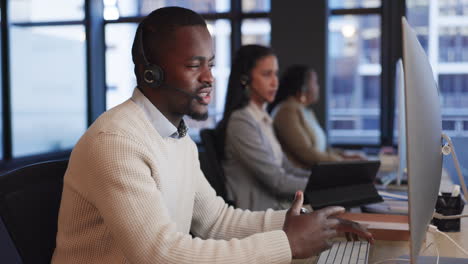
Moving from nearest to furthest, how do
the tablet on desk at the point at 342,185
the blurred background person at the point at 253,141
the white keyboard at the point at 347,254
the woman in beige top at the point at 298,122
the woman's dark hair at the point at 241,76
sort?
the white keyboard at the point at 347,254 → the tablet on desk at the point at 342,185 → the blurred background person at the point at 253,141 → the woman's dark hair at the point at 241,76 → the woman in beige top at the point at 298,122

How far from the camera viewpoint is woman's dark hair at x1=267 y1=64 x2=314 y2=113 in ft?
12.2

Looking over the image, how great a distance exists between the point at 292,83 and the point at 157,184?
9.03 feet

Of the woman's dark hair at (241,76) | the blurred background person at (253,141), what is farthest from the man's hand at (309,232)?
the woman's dark hair at (241,76)

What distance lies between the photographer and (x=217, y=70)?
5.22 meters

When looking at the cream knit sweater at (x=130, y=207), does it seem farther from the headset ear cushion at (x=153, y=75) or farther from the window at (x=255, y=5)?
the window at (x=255, y=5)

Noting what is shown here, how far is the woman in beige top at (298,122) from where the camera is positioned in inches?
132

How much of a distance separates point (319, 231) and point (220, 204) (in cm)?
48

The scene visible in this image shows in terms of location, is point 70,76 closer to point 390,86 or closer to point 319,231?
point 390,86

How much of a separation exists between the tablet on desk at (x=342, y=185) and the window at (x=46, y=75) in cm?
327

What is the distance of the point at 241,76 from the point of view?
2723mm

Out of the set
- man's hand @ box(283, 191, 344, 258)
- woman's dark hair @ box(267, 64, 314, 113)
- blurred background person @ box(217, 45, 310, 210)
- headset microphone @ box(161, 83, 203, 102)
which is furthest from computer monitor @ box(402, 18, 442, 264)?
woman's dark hair @ box(267, 64, 314, 113)

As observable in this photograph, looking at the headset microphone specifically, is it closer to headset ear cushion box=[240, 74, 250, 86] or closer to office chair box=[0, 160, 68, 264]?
office chair box=[0, 160, 68, 264]

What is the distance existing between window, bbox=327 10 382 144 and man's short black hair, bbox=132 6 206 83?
12.6 feet

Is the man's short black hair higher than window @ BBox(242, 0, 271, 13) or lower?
lower
